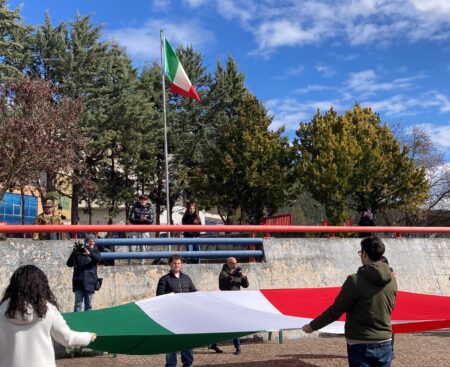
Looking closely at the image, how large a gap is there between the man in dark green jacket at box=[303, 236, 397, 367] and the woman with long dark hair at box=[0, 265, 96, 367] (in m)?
2.13

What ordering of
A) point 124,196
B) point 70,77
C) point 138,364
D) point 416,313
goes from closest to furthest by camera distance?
point 416,313 → point 138,364 → point 70,77 → point 124,196

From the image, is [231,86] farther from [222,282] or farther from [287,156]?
[222,282]

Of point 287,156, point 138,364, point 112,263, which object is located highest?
point 287,156

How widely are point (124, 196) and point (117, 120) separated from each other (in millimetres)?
5262

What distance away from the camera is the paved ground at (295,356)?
28.7ft

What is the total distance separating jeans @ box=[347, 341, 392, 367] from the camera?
4.52 metres

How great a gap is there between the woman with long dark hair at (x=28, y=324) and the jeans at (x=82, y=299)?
578 cm

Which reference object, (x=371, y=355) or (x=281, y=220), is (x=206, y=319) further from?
(x=281, y=220)

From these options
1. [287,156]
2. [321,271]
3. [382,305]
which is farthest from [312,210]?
[382,305]

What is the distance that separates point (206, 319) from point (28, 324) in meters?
2.70

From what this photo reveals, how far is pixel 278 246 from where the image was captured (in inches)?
490

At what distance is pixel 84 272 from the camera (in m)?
9.61

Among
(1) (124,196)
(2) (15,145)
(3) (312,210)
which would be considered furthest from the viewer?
(3) (312,210)


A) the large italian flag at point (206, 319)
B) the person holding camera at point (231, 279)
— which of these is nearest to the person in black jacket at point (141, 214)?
the person holding camera at point (231, 279)
